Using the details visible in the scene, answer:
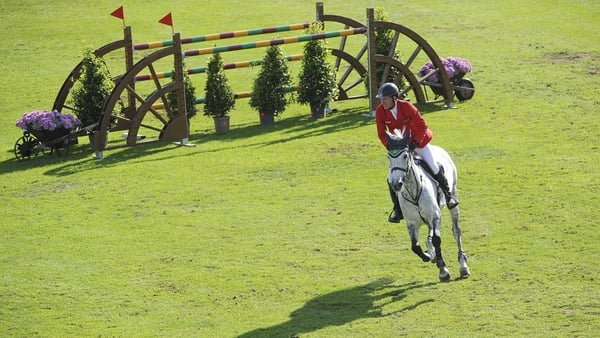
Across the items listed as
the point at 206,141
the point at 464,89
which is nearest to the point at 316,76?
the point at 206,141

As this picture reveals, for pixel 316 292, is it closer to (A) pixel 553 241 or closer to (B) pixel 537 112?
(A) pixel 553 241

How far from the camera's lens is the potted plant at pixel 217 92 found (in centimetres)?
2580

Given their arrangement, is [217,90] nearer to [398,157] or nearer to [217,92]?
[217,92]

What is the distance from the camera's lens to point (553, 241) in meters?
17.7

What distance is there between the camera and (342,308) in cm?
1541

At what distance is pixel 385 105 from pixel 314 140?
29.0 feet

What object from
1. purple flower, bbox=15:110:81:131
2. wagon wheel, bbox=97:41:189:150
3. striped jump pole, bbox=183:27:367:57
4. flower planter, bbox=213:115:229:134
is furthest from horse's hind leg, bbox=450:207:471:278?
purple flower, bbox=15:110:81:131

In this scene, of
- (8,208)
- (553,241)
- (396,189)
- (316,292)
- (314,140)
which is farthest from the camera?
(314,140)

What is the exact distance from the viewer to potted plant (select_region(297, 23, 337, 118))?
26.4 m

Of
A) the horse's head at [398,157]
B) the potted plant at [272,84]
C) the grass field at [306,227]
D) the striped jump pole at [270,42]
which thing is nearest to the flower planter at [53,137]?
the grass field at [306,227]

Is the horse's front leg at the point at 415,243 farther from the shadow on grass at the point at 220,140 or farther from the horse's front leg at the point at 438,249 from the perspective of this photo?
the shadow on grass at the point at 220,140

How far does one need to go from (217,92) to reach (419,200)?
10866 millimetres

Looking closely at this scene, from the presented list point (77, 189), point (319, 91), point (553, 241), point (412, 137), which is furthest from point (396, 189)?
point (319, 91)

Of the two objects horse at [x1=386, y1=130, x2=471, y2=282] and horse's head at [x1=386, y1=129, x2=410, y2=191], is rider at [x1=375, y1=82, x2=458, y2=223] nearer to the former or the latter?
horse at [x1=386, y1=130, x2=471, y2=282]
